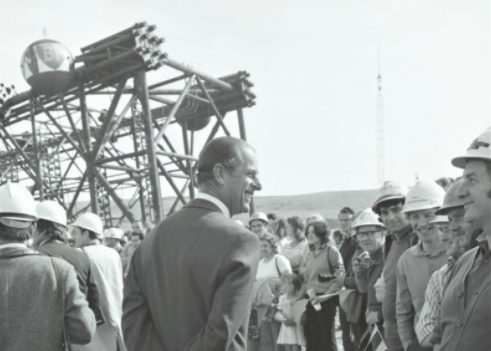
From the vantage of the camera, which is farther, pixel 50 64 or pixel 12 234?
pixel 50 64

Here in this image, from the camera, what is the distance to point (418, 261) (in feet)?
15.0

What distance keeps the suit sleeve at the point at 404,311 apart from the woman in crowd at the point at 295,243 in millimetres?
4399

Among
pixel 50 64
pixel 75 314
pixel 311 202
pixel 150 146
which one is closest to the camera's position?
pixel 75 314

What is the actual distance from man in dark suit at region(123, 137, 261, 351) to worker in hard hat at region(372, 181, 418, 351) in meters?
2.52

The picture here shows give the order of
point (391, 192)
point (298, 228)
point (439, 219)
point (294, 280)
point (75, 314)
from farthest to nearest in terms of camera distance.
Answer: point (298, 228), point (294, 280), point (391, 192), point (439, 219), point (75, 314)

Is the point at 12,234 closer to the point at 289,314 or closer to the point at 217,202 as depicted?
the point at 217,202

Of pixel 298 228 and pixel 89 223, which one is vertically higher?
pixel 89 223

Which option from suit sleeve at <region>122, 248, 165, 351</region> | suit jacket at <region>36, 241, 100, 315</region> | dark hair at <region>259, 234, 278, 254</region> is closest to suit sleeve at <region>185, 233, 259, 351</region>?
suit sleeve at <region>122, 248, 165, 351</region>

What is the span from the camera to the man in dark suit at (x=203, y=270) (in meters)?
2.61

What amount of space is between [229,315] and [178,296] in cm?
29

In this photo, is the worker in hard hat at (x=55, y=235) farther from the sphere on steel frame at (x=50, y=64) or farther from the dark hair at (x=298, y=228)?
the sphere on steel frame at (x=50, y=64)

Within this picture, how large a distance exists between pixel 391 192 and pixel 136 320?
324 centimetres

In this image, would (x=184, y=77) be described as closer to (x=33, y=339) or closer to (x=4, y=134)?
(x=4, y=134)

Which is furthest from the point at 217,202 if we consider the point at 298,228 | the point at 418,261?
the point at 298,228
